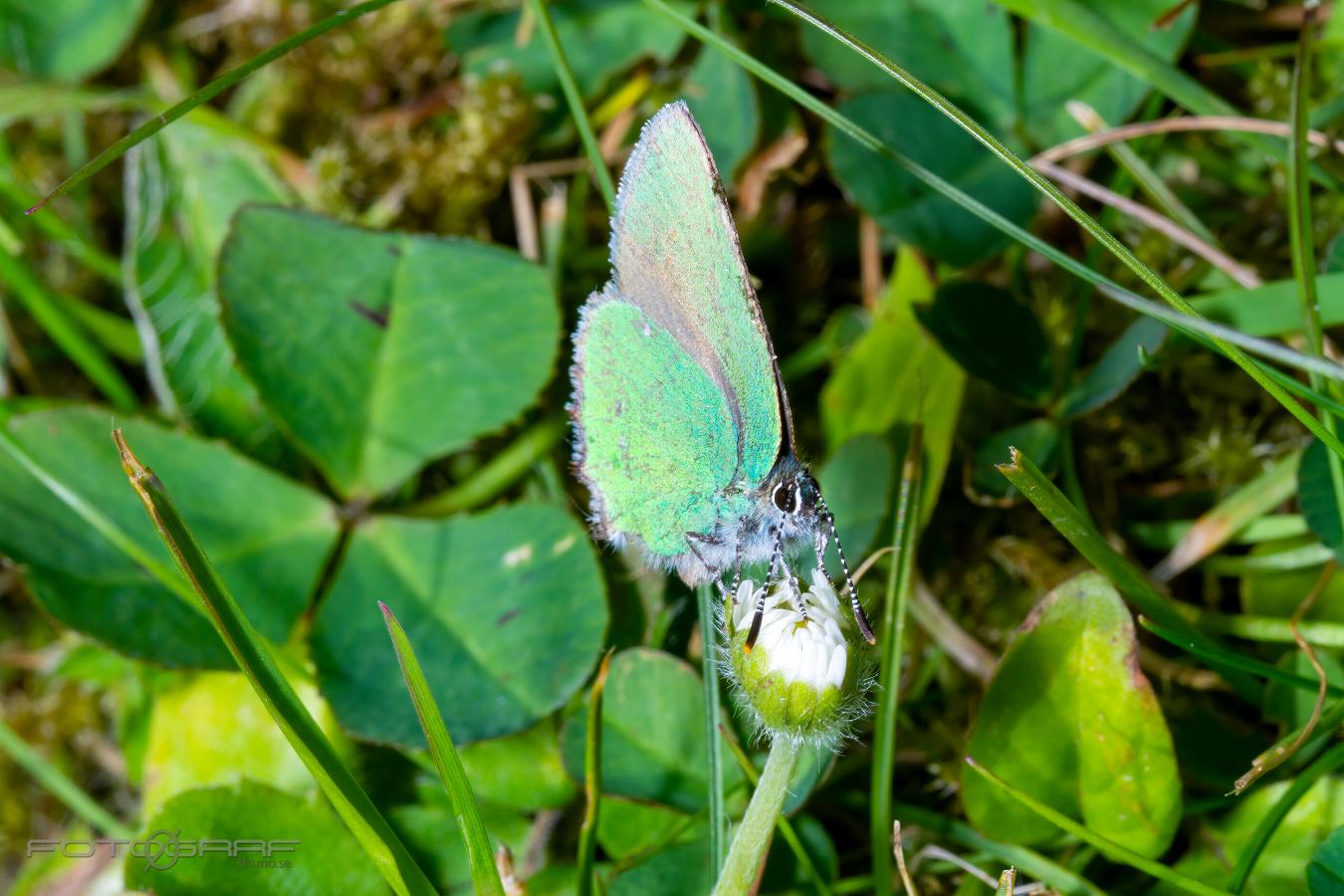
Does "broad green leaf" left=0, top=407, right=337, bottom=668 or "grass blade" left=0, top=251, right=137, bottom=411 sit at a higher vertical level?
"grass blade" left=0, top=251, right=137, bottom=411

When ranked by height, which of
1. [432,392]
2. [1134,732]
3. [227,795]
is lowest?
[227,795]

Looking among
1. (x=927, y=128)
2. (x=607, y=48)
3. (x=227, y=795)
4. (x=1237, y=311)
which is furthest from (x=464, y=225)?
(x=1237, y=311)

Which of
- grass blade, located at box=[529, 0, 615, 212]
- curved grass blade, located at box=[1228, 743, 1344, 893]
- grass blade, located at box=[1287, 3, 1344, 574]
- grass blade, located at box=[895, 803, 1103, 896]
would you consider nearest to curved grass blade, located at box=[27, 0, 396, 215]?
grass blade, located at box=[529, 0, 615, 212]

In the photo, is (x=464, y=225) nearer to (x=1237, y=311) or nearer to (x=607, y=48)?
(x=607, y=48)

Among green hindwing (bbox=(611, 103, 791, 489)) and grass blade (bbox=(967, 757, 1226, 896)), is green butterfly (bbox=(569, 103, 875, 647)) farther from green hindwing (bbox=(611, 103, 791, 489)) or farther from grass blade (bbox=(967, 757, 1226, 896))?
grass blade (bbox=(967, 757, 1226, 896))

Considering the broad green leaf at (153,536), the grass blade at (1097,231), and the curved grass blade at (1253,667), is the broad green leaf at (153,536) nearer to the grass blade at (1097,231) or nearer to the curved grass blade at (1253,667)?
the grass blade at (1097,231)
